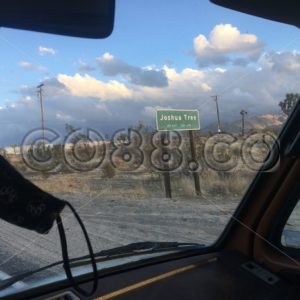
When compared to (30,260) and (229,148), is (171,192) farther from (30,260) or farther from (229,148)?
(30,260)

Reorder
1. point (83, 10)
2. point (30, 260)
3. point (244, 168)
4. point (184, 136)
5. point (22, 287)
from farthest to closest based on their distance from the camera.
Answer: point (244, 168) < point (184, 136) < point (30, 260) < point (22, 287) < point (83, 10)

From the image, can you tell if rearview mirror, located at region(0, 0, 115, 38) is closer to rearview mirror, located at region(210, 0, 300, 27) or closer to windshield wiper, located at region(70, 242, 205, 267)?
rearview mirror, located at region(210, 0, 300, 27)

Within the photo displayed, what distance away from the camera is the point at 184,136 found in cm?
250

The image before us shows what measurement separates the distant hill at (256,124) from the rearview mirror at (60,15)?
1285 mm

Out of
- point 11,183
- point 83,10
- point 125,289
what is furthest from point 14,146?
point 125,289

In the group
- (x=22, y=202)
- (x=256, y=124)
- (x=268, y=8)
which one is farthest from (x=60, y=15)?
(x=256, y=124)

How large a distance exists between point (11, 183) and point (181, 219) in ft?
5.65

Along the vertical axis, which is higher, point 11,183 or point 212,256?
point 11,183

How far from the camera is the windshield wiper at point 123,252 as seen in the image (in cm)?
213

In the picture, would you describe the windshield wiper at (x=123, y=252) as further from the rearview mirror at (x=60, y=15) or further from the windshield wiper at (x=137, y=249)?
the rearview mirror at (x=60, y=15)

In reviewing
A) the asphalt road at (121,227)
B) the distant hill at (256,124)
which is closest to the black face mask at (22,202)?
the asphalt road at (121,227)

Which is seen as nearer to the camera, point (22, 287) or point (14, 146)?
point (14, 146)

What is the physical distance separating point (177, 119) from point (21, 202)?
4.33ft

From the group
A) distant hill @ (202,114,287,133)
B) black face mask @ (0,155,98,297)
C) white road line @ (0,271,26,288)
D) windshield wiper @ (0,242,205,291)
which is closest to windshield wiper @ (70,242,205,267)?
windshield wiper @ (0,242,205,291)
